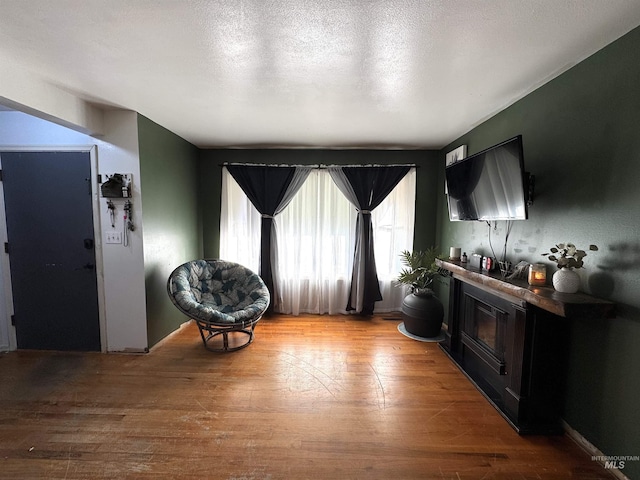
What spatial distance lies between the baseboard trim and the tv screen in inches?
55.2

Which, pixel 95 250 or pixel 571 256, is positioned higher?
pixel 571 256

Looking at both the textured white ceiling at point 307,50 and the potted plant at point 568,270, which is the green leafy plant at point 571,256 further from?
the textured white ceiling at point 307,50

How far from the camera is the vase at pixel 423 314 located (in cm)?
296

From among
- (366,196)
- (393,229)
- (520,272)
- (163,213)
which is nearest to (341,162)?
(366,196)

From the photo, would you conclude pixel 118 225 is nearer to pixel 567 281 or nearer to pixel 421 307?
pixel 421 307

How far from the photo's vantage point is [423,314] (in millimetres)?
2959

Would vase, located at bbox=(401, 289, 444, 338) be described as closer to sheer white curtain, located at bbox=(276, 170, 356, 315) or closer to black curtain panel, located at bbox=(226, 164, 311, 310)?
sheer white curtain, located at bbox=(276, 170, 356, 315)

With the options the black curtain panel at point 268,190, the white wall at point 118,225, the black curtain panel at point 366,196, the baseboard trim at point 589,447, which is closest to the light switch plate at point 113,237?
the white wall at point 118,225

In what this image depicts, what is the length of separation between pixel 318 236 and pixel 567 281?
264 cm

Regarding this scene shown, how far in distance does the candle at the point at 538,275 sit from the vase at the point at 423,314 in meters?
1.35

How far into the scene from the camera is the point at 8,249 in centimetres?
254

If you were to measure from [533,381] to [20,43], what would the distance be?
3.79 meters

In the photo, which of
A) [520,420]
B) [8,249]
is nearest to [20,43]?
[8,249]

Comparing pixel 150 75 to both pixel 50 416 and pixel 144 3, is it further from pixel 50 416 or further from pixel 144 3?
pixel 50 416
